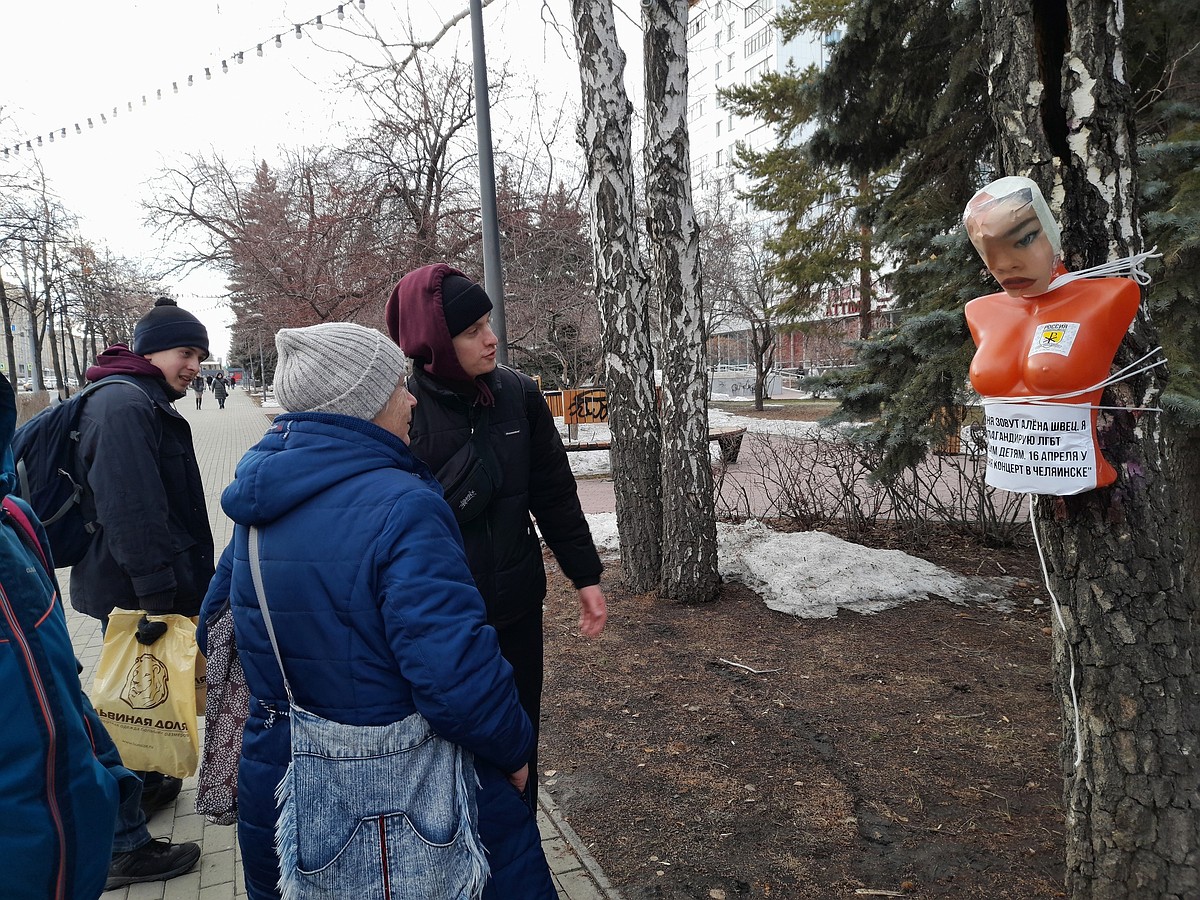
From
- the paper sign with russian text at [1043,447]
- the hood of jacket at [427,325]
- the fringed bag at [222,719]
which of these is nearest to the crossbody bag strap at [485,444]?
the hood of jacket at [427,325]

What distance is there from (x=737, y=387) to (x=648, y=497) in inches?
1297

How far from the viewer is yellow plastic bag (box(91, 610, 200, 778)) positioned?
9.48ft

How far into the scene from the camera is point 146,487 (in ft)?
9.49

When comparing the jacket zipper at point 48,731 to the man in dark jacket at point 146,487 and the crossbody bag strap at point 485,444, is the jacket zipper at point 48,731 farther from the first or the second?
the man in dark jacket at point 146,487

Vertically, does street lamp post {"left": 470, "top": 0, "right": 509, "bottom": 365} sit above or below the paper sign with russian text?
above

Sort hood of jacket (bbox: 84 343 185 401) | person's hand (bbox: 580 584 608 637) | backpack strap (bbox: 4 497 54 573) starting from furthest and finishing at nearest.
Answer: hood of jacket (bbox: 84 343 185 401)
person's hand (bbox: 580 584 608 637)
backpack strap (bbox: 4 497 54 573)

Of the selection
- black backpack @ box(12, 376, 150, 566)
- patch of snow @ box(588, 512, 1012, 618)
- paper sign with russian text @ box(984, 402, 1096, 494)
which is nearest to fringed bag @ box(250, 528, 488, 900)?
paper sign with russian text @ box(984, 402, 1096, 494)

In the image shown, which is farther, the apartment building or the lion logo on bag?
the apartment building

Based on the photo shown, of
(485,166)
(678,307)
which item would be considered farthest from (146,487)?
(485,166)

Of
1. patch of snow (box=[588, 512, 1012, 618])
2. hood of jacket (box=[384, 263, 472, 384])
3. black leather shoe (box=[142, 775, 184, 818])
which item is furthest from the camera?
patch of snow (box=[588, 512, 1012, 618])

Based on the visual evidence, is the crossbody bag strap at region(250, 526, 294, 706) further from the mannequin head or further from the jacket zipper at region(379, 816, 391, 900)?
the mannequin head

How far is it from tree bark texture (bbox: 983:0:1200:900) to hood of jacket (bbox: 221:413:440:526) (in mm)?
1727

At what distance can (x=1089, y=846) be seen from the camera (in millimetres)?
2125

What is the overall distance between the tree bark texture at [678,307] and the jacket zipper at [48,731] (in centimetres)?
437
